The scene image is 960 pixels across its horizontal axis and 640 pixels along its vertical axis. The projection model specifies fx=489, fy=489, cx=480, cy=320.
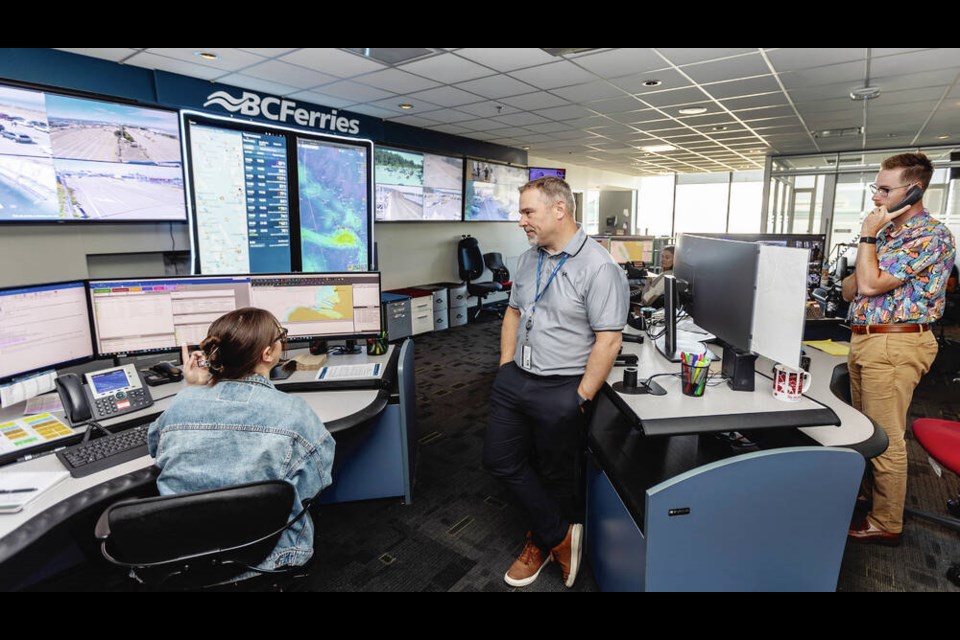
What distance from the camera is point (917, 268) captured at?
6.41ft

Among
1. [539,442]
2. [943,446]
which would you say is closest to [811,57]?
[943,446]

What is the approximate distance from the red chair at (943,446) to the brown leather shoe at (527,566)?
1618 millimetres

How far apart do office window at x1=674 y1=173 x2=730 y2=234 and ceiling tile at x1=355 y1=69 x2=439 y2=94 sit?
9.90m

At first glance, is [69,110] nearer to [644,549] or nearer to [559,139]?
[644,549]

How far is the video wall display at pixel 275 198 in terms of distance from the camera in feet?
12.2

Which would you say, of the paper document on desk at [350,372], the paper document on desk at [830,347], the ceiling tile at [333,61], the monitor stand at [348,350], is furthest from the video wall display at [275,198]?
the paper document on desk at [830,347]

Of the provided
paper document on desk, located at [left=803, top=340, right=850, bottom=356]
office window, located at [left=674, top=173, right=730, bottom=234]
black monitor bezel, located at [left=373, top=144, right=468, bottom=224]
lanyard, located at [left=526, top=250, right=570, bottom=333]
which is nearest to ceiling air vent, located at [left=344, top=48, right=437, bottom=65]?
black monitor bezel, located at [left=373, top=144, right=468, bottom=224]

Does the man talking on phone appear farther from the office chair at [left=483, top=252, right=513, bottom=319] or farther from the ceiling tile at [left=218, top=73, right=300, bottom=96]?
the office chair at [left=483, top=252, right=513, bottom=319]

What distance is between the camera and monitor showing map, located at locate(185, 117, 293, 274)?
3680 mm

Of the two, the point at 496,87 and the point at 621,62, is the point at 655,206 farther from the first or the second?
the point at 621,62

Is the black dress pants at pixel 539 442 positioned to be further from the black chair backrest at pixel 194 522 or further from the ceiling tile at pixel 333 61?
the ceiling tile at pixel 333 61

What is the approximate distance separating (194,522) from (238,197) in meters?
3.33

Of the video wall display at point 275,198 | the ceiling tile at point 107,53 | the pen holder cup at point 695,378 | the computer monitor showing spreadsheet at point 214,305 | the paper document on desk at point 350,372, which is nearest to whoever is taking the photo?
the pen holder cup at point 695,378
